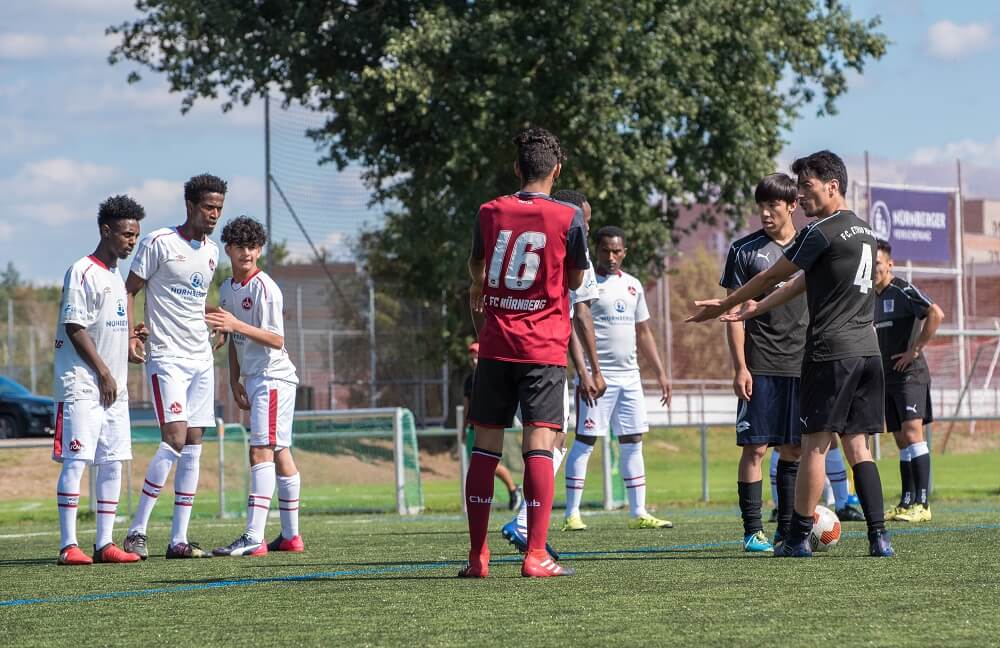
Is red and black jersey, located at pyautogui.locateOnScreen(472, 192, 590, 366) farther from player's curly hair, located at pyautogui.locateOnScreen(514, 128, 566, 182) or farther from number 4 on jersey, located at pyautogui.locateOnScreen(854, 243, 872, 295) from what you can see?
number 4 on jersey, located at pyautogui.locateOnScreen(854, 243, 872, 295)

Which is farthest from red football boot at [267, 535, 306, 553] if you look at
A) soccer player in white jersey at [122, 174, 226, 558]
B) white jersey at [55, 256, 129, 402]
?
white jersey at [55, 256, 129, 402]

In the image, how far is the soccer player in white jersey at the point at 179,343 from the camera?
29.6 ft

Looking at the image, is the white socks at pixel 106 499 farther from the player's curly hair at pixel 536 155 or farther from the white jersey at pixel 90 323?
the player's curly hair at pixel 536 155

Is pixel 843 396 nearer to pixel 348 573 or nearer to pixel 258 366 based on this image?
pixel 348 573

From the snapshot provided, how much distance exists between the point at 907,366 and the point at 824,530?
4.45m

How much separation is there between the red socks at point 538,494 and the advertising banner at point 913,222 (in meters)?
27.9

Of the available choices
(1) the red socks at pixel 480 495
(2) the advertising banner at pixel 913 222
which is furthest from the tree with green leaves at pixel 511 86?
(1) the red socks at pixel 480 495

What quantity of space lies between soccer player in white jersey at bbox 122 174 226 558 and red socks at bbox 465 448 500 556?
105 inches

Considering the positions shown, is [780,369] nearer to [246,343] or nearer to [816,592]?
[816,592]

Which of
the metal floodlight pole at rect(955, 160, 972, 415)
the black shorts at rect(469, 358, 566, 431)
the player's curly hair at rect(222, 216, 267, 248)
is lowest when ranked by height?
the black shorts at rect(469, 358, 566, 431)

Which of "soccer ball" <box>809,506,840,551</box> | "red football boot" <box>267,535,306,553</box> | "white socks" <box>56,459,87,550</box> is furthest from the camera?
"red football boot" <box>267,535,306,553</box>

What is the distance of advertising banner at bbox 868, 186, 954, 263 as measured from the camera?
34.1 metres

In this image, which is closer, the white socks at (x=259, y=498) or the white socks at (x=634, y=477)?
the white socks at (x=259, y=498)

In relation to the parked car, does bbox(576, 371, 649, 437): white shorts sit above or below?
above
